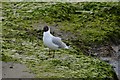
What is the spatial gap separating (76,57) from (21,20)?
244 cm

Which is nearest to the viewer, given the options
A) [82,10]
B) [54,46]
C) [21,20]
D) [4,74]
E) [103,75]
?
[4,74]

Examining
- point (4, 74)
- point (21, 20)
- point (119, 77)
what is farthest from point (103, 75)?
point (21, 20)

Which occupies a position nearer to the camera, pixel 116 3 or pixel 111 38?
pixel 111 38

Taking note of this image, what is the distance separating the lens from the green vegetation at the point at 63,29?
23.8 ft

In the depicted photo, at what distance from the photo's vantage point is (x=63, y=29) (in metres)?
9.65

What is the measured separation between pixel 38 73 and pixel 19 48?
1324mm

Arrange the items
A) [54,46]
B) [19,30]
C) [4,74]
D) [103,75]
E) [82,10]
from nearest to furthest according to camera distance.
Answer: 1. [4,74]
2. [103,75]
3. [54,46]
4. [19,30]
5. [82,10]

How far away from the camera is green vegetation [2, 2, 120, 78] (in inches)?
286

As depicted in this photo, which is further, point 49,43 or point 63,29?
point 63,29

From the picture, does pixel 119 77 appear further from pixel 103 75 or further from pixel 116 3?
pixel 116 3

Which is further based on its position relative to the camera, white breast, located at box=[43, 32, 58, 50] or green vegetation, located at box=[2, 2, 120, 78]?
white breast, located at box=[43, 32, 58, 50]

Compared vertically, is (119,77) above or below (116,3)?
below

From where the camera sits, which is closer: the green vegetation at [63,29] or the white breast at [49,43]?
the green vegetation at [63,29]

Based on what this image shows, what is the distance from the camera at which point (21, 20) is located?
9.93 metres
